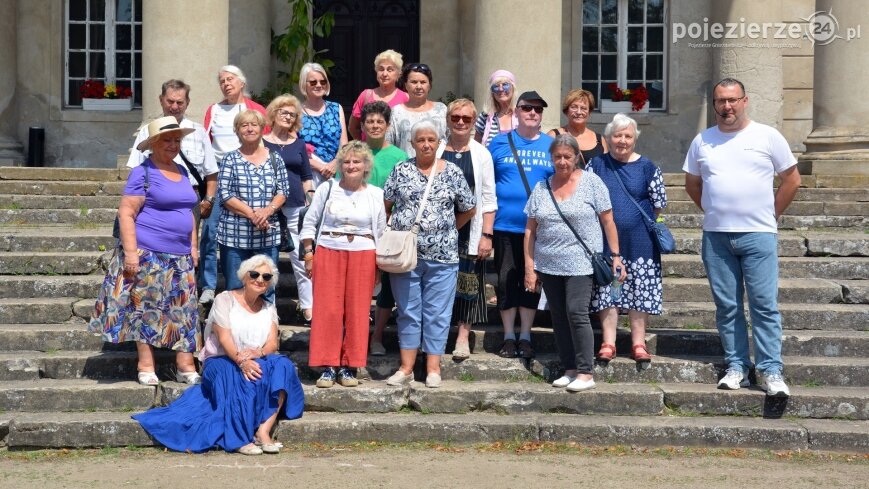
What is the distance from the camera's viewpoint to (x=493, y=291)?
9.11m

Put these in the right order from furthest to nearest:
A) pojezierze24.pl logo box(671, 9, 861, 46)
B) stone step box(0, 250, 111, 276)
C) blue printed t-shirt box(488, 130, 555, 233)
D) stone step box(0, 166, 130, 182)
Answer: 1. pojezierze24.pl logo box(671, 9, 861, 46)
2. stone step box(0, 166, 130, 182)
3. stone step box(0, 250, 111, 276)
4. blue printed t-shirt box(488, 130, 555, 233)

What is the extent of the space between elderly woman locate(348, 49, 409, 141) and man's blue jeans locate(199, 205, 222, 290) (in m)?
1.30

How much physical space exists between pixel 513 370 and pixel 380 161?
1.77m

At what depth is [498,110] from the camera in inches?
344

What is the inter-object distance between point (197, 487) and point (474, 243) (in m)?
2.68

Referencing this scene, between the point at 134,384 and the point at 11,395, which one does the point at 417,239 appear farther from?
the point at 11,395

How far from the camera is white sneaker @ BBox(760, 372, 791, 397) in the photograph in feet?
24.6

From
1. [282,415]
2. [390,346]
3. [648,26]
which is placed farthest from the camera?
[648,26]

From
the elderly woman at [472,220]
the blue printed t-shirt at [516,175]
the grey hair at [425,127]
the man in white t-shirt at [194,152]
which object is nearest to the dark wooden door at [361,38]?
the man in white t-shirt at [194,152]

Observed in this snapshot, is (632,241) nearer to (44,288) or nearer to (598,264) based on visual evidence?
(598,264)

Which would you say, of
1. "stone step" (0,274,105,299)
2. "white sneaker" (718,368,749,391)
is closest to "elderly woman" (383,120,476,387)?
"white sneaker" (718,368,749,391)

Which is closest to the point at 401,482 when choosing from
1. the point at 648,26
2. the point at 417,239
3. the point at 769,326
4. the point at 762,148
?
the point at 417,239

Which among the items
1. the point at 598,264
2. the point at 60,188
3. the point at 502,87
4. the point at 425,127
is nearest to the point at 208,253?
the point at 425,127

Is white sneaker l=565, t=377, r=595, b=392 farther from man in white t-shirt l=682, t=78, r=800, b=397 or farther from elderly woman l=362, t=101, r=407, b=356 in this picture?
elderly woman l=362, t=101, r=407, b=356
